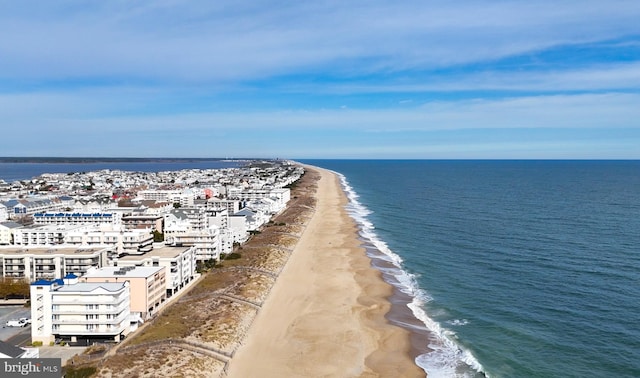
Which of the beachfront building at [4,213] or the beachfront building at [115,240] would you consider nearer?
the beachfront building at [115,240]

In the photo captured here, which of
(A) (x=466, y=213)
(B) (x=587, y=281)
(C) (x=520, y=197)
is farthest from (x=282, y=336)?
(C) (x=520, y=197)

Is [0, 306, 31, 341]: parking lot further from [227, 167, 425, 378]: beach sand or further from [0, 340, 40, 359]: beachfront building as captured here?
[227, 167, 425, 378]: beach sand

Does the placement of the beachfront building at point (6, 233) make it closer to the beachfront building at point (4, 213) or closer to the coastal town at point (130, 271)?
the coastal town at point (130, 271)

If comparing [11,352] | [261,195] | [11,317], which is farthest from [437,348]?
[261,195]

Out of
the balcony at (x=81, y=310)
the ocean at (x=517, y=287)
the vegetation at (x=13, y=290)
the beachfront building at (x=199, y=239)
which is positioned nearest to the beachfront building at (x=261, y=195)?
the ocean at (x=517, y=287)

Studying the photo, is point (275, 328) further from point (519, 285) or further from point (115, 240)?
point (115, 240)

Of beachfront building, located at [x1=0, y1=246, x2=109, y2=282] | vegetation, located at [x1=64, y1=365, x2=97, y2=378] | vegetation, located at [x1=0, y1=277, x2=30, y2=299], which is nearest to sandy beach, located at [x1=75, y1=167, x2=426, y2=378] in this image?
vegetation, located at [x1=64, y1=365, x2=97, y2=378]
